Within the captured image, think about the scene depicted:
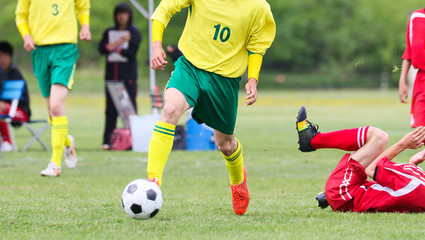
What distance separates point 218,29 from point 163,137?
38.7 inches

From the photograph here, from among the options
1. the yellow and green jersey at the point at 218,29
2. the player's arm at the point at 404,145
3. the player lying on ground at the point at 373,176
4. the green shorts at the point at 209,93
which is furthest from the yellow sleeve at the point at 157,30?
the player's arm at the point at 404,145

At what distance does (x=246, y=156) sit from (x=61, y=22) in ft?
13.1

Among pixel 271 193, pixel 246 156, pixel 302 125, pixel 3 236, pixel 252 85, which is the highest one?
pixel 252 85

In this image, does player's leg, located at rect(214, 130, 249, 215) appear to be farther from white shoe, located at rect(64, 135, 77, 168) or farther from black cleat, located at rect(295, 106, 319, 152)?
white shoe, located at rect(64, 135, 77, 168)

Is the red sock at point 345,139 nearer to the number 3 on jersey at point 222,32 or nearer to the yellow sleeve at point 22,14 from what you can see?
the number 3 on jersey at point 222,32

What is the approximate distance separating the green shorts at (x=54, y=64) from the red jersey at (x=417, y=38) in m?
3.98

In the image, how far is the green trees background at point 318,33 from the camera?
53219 mm

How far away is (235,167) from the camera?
5.66 meters

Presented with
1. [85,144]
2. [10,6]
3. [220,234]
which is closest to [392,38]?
[10,6]

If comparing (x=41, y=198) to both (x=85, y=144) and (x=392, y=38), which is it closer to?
(x=85, y=144)

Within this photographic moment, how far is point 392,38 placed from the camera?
5394 centimetres

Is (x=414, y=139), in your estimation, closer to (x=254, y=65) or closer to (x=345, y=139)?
(x=345, y=139)

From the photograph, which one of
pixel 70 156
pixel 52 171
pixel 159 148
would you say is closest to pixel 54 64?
pixel 52 171

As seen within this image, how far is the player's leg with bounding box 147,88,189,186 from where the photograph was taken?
481 cm
